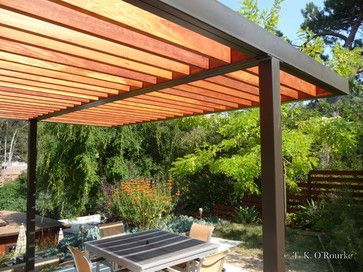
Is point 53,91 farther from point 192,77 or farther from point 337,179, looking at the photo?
point 337,179

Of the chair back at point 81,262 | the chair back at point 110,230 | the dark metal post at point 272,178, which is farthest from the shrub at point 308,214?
the dark metal post at point 272,178

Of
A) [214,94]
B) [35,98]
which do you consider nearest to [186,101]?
[214,94]

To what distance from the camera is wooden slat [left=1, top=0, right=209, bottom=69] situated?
5.99 feet

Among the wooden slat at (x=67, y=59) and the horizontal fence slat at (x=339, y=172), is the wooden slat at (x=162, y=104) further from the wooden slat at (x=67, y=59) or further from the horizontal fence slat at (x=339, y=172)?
the horizontal fence slat at (x=339, y=172)

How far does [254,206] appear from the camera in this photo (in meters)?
10.1

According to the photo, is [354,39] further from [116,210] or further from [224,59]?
[224,59]

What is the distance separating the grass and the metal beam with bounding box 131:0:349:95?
443 centimetres

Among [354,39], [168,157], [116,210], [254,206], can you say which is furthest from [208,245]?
[354,39]

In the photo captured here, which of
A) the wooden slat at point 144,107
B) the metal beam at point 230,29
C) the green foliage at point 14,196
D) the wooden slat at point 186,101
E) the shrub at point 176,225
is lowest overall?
the green foliage at point 14,196

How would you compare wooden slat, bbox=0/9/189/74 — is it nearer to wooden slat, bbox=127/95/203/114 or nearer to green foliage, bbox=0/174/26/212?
wooden slat, bbox=127/95/203/114

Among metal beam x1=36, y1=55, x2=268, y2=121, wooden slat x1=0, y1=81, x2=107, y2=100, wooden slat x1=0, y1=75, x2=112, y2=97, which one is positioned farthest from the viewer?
wooden slat x1=0, y1=81, x2=107, y2=100

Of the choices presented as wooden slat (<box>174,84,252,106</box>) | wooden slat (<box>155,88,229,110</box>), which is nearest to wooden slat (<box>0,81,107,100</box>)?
wooden slat (<box>155,88,229,110</box>)

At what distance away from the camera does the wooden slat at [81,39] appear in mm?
2029

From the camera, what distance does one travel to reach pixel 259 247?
7312mm
